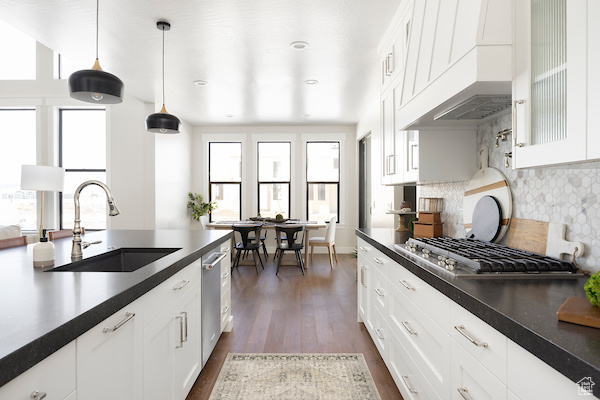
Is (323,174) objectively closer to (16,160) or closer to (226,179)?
(226,179)

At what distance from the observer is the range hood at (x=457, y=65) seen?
1.42 metres

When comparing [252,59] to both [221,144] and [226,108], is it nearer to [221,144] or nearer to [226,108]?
[226,108]

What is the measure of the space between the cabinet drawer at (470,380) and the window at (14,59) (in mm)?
7737

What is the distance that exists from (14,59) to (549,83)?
8.03m

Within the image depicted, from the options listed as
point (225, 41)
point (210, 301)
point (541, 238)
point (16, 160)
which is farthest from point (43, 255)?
point (16, 160)

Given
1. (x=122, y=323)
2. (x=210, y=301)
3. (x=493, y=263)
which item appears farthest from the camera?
(x=210, y=301)

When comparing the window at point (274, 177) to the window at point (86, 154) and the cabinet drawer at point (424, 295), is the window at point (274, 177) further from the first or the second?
the cabinet drawer at point (424, 295)

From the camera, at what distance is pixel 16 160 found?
20.5 feet

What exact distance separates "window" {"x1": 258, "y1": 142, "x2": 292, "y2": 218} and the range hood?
17.4 feet

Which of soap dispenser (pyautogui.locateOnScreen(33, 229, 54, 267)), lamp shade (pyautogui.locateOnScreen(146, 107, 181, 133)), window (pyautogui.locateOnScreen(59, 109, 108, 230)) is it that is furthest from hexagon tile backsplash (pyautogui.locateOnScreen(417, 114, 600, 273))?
window (pyautogui.locateOnScreen(59, 109, 108, 230))

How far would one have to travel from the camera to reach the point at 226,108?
6133 millimetres

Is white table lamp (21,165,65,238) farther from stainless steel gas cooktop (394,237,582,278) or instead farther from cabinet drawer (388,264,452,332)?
stainless steel gas cooktop (394,237,582,278)

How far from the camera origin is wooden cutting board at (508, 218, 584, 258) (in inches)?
60.8

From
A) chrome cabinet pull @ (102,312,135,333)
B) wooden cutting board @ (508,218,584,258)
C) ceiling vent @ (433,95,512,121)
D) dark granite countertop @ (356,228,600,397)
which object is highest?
ceiling vent @ (433,95,512,121)
